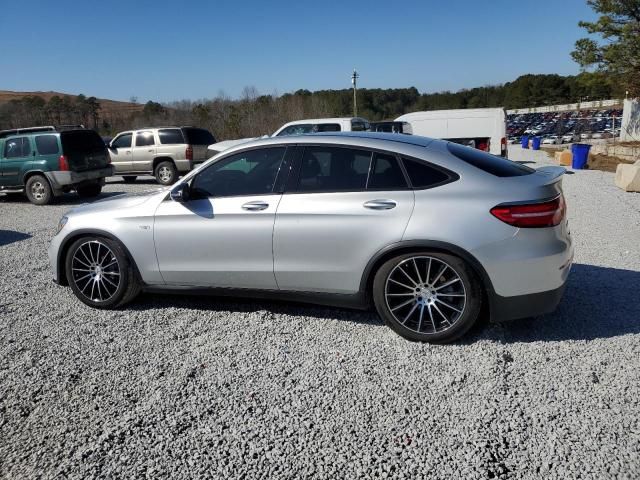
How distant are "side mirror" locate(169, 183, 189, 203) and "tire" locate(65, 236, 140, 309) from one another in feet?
2.42

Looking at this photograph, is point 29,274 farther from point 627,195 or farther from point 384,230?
point 627,195

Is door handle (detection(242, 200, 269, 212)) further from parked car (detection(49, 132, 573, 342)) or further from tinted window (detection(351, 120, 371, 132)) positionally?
tinted window (detection(351, 120, 371, 132))

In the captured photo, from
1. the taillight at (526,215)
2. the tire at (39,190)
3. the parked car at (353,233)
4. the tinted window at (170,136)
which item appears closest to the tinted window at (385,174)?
the parked car at (353,233)

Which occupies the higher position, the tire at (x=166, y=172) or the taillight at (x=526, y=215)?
the taillight at (x=526, y=215)

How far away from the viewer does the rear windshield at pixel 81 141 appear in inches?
464

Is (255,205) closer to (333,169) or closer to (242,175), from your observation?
(242,175)

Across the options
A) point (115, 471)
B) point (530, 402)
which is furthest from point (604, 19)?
point (115, 471)

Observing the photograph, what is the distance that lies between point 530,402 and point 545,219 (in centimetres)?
129

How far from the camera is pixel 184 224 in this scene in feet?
13.9

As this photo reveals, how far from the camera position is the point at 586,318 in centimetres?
409

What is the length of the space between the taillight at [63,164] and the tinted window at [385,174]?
10270mm

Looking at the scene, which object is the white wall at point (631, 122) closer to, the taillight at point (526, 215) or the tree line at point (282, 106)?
the tree line at point (282, 106)

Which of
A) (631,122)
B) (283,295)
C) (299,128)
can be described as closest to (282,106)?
(631,122)

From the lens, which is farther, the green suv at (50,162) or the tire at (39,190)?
the tire at (39,190)
